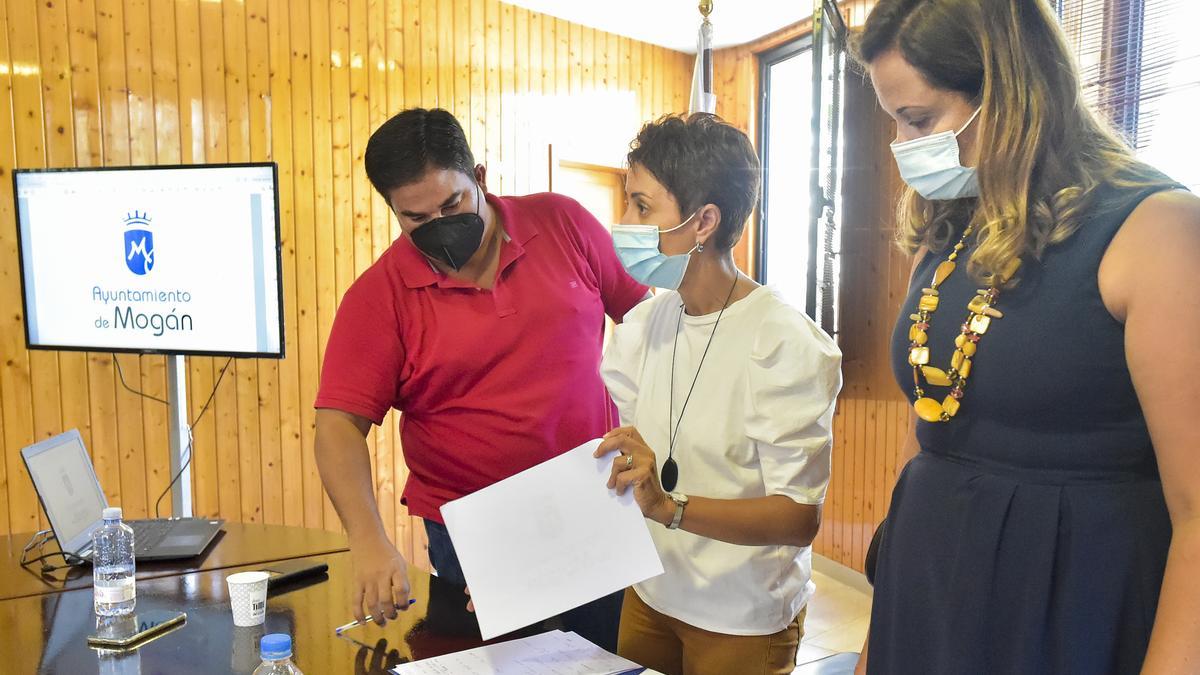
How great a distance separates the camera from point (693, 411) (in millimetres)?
1366

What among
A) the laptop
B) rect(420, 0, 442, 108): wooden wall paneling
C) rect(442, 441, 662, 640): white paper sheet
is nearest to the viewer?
rect(442, 441, 662, 640): white paper sheet

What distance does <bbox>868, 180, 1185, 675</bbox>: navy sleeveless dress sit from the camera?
80 centimetres

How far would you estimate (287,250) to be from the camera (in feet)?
12.6

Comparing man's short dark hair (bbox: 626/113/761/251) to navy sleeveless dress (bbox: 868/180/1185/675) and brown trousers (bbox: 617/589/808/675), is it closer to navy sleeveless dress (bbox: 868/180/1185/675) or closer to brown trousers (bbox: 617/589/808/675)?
navy sleeveless dress (bbox: 868/180/1185/675)

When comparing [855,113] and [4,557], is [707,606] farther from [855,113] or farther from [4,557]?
[855,113]

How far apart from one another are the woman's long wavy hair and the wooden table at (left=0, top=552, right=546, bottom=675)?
0.94m

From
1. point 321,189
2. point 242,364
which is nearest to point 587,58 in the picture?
point 321,189

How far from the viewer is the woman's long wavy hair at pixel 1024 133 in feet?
2.72

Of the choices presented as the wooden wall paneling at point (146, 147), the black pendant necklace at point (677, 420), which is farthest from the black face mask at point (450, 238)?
the wooden wall paneling at point (146, 147)

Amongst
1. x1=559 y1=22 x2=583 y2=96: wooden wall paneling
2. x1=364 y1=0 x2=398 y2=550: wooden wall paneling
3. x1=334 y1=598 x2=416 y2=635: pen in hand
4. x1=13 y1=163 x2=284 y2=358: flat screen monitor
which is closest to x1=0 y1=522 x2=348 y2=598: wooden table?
x1=334 y1=598 x2=416 y2=635: pen in hand

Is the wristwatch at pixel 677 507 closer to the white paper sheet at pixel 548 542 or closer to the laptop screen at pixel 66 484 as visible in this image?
the white paper sheet at pixel 548 542

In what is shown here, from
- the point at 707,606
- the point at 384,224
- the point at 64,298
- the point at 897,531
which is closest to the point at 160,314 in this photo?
the point at 64,298

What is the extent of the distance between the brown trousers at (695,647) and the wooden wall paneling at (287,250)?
8.98 ft

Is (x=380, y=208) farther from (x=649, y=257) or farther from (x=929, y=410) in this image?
(x=929, y=410)
